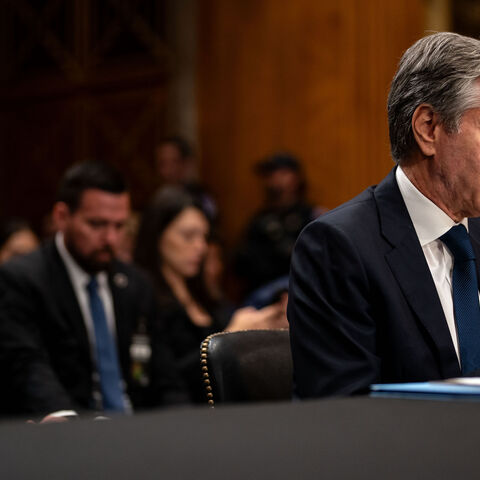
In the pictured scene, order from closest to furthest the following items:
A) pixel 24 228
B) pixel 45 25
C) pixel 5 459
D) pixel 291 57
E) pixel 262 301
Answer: pixel 5 459 → pixel 262 301 → pixel 24 228 → pixel 291 57 → pixel 45 25

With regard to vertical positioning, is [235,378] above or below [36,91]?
below

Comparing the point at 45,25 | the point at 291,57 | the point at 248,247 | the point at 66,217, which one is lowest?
the point at 248,247

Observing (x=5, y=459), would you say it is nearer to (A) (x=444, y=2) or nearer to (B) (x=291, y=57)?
(A) (x=444, y=2)

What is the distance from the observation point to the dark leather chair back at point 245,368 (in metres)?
1.96

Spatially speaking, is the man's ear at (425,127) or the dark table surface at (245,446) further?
the man's ear at (425,127)

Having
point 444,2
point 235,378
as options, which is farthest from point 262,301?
point 444,2

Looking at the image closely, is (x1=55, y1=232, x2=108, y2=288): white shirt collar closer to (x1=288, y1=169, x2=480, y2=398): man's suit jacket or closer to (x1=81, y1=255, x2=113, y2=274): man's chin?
(x1=81, y1=255, x2=113, y2=274): man's chin

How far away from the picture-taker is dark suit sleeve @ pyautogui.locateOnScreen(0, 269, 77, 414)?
3018mm

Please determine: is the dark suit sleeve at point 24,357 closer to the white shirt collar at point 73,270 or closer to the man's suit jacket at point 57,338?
the man's suit jacket at point 57,338

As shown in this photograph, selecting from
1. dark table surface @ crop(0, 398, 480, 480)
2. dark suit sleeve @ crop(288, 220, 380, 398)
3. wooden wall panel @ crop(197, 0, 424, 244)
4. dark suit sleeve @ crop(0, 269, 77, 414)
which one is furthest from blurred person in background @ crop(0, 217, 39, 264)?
dark table surface @ crop(0, 398, 480, 480)

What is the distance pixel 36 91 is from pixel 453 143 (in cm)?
767

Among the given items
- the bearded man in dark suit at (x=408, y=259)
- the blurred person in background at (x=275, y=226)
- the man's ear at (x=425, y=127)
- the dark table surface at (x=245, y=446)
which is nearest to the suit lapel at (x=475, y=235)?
the bearded man in dark suit at (x=408, y=259)

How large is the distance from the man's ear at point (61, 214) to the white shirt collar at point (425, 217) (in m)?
2.07

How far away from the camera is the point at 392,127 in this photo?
78.6 inches
